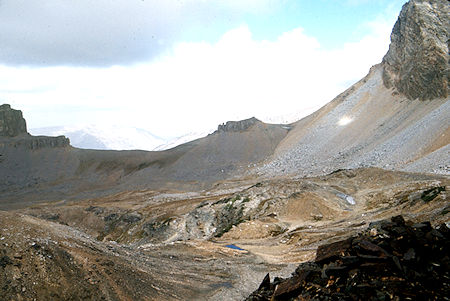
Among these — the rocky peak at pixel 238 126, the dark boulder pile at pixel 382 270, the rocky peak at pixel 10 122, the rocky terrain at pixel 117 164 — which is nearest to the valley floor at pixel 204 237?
the dark boulder pile at pixel 382 270

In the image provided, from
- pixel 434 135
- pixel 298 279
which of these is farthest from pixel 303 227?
pixel 434 135

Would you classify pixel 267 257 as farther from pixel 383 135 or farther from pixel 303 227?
pixel 383 135

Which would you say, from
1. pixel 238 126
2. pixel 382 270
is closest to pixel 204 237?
pixel 382 270

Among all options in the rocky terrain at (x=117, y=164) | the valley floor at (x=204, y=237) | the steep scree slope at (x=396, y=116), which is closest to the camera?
the valley floor at (x=204, y=237)

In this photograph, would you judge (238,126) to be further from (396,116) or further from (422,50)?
(422,50)

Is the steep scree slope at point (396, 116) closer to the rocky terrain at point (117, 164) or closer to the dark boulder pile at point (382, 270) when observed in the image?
the rocky terrain at point (117, 164)

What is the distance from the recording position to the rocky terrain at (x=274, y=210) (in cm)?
935

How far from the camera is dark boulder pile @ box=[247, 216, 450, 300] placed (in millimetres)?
7469

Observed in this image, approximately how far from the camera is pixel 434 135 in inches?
1736

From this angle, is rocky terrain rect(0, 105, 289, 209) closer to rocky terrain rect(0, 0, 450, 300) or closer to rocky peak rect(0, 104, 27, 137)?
rocky terrain rect(0, 0, 450, 300)

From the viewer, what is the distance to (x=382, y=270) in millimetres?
8234

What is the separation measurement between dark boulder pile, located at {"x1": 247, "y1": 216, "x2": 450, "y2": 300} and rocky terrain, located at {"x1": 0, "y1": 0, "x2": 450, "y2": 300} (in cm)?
3

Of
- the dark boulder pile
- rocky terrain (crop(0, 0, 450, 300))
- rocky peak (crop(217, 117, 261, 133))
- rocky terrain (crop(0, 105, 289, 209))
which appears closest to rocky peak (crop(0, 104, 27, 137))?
rocky terrain (crop(0, 105, 289, 209))

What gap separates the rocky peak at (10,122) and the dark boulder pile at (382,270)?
127 metres
